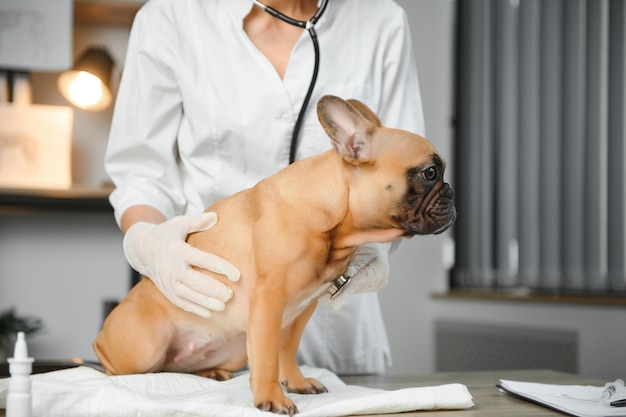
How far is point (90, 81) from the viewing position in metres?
2.74

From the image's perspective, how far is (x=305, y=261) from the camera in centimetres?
100

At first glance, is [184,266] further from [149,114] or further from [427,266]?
[427,266]

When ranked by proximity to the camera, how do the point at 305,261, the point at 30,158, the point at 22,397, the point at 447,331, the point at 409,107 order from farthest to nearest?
the point at 447,331, the point at 30,158, the point at 409,107, the point at 305,261, the point at 22,397

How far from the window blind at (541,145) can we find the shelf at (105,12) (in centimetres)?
173

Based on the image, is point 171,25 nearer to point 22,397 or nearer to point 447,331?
point 22,397

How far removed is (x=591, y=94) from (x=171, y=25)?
210 centimetres

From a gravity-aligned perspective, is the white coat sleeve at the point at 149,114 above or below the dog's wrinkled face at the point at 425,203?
above

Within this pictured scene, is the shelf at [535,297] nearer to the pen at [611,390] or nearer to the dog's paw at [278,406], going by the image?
the pen at [611,390]

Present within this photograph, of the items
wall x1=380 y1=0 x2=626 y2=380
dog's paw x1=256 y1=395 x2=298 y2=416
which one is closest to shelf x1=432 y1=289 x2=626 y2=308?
wall x1=380 y1=0 x2=626 y2=380

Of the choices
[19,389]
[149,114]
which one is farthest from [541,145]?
[19,389]

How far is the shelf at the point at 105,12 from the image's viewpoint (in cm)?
269

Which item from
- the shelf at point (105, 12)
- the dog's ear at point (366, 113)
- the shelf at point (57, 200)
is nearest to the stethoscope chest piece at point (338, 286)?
the dog's ear at point (366, 113)

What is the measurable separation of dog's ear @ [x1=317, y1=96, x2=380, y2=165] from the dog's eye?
74 millimetres

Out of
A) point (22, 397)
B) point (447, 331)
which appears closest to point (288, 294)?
point (22, 397)
